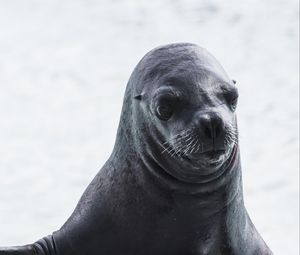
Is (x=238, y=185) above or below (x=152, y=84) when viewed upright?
below

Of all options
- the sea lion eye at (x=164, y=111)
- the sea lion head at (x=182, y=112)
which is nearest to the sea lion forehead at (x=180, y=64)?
the sea lion head at (x=182, y=112)

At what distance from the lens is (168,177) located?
8.57 metres

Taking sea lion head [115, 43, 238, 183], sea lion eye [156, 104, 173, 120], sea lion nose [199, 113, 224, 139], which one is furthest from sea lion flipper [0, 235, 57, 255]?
sea lion nose [199, 113, 224, 139]

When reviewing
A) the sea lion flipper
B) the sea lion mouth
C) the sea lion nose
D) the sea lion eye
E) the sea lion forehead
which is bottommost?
the sea lion flipper

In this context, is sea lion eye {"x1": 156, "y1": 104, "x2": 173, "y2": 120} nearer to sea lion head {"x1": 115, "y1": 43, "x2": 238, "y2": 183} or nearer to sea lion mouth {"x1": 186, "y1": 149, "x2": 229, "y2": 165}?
sea lion head {"x1": 115, "y1": 43, "x2": 238, "y2": 183}

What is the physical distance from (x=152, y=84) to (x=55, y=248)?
5.14 ft

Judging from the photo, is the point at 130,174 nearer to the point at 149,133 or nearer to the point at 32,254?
the point at 149,133

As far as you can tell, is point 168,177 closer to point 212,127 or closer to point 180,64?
point 212,127

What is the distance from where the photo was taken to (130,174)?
8852mm

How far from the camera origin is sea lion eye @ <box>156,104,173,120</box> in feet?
27.6

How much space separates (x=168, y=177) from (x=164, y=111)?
20.6 inches

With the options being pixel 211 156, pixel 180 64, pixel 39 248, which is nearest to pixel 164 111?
pixel 180 64

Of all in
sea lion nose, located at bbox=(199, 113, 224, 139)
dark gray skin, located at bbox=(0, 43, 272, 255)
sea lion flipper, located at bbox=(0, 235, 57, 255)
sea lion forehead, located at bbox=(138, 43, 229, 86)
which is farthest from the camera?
sea lion flipper, located at bbox=(0, 235, 57, 255)

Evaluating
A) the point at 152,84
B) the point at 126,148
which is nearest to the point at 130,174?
the point at 126,148
